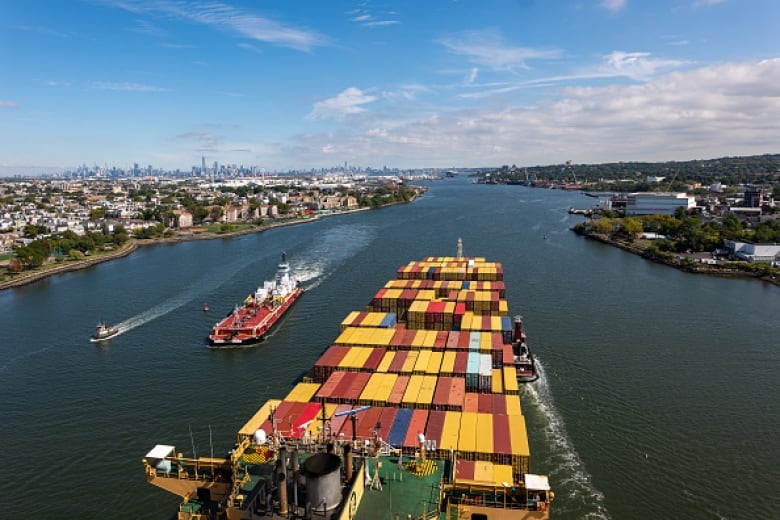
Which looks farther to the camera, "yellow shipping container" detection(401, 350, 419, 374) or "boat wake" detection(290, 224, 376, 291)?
"boat wake" detection(290, 224, 376, 291)

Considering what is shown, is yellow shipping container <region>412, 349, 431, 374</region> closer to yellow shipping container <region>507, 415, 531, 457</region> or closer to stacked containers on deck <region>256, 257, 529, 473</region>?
stacked containers on deck <region>256, 257, 529, 473</region>

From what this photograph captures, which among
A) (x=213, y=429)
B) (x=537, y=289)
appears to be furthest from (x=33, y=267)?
(x=537, y=289)

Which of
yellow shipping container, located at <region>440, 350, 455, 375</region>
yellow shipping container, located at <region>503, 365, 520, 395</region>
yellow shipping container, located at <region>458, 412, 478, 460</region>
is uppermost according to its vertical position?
yellow shipping container, located at <region>440, 350, 455, 375</region>

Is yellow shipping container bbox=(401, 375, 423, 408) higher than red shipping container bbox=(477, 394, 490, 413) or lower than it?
higher

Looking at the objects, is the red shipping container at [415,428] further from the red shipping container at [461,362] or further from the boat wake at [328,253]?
the boat wake at [328,253]

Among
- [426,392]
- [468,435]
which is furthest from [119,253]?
[468,435]

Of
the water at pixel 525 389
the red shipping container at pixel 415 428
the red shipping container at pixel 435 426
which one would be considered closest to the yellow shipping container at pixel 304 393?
the water at pixel 525 389

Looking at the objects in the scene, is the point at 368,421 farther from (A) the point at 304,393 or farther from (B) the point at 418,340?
(B) the point at 418,340

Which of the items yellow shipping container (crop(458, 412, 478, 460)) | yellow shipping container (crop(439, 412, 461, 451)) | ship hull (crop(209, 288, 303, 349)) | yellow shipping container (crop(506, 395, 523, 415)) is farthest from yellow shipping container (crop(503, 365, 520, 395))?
ship hull (crop(209, 288, 303, 349))
